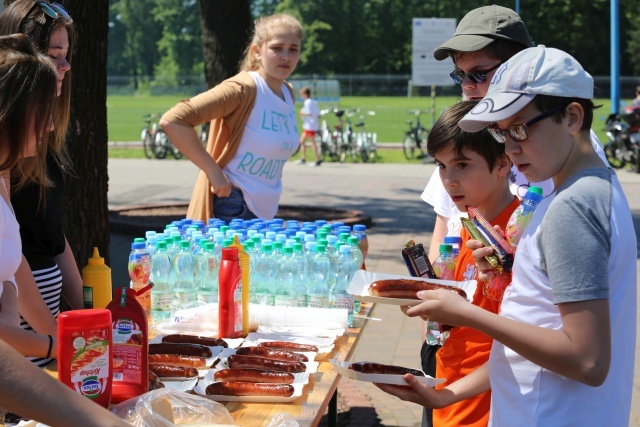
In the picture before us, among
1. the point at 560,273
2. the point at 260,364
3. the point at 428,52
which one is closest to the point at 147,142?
the point at 428,52

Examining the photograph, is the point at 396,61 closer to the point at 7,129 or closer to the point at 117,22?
the point at 117,22

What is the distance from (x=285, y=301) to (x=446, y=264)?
95cm

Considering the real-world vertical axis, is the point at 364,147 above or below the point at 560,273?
below

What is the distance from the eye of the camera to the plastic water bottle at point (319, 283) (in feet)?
13.5

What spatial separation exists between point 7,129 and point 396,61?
88.6 meters

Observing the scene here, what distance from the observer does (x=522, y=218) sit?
276 cm

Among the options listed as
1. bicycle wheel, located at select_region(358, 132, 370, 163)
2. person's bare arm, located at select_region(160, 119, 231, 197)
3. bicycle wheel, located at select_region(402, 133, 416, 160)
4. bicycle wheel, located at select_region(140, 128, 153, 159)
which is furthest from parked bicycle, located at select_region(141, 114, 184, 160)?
person's bare arm, located at select_region(160, 119, 231, 197)

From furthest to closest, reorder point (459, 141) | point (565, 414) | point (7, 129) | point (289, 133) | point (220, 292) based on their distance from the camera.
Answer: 1. point (289, 133)
2. point (220, 292)
3. point (459, 141)
4. point (7, 129)
5. point (565, 414)

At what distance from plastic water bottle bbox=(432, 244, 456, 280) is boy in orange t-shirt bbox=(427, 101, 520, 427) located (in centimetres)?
8

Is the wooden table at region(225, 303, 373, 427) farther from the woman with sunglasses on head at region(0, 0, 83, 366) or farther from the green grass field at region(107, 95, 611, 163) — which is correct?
the green grass field at region(107, 95, 611, 163)

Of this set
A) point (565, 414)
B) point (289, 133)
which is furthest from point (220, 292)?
point (289, 133)

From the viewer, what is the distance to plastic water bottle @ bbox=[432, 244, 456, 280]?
11.3 feet

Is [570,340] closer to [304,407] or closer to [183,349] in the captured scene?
[304,407]

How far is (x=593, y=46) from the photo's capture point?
80.2m
